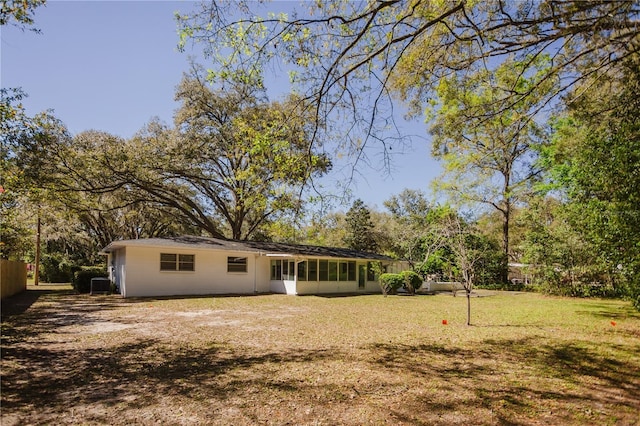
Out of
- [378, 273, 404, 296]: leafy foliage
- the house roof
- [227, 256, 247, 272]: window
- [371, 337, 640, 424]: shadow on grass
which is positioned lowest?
[378, 273, 404, 296]: leafy foliage

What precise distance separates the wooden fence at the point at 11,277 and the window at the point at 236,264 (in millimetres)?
9140

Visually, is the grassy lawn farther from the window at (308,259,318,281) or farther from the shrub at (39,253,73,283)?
the shrub at (39,253,73,283)

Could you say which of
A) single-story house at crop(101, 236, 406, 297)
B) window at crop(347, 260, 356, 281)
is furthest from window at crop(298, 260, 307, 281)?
window at crop(347, 260, 356, 281)

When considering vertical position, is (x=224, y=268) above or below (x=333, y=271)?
above

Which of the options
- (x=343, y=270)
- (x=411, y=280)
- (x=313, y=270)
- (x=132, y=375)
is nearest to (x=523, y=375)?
(x=132, y=375)

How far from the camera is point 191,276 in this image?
18.4 metres

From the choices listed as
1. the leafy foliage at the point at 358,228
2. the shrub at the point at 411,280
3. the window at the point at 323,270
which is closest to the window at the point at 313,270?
the window at the point at 323,270

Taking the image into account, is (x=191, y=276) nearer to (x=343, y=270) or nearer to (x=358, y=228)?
(x=343, y=270)

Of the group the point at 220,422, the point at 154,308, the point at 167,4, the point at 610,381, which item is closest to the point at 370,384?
the point at 220,422

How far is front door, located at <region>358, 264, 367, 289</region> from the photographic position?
77.0 feet

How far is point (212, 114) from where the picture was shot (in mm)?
22641

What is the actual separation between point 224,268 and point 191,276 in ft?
5.76

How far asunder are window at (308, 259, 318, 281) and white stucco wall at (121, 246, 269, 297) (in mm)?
2548

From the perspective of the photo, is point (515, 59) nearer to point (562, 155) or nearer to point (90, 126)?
point (562, 155)
